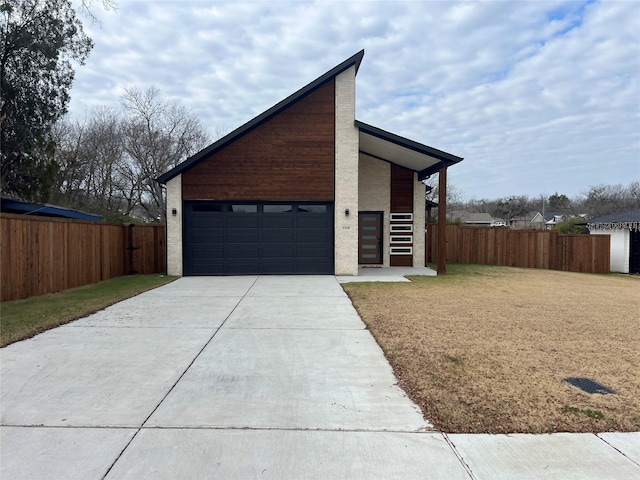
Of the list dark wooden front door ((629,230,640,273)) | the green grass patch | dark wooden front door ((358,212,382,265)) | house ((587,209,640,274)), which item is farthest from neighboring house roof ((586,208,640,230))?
the green grass patch

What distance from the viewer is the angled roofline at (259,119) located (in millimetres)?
12992

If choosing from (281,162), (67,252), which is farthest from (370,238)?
(67,252)

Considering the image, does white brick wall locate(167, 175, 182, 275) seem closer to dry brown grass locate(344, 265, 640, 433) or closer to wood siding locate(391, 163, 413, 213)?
dry brown grass locate(344, 265, 640, 433)

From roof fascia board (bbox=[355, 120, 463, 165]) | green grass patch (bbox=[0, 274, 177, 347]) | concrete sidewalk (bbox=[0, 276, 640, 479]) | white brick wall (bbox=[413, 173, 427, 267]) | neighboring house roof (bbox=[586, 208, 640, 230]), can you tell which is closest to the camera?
concrete sidewalk (bbox=[0, 276, 640, 479])

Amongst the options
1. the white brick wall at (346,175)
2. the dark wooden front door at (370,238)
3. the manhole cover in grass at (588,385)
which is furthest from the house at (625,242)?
the manhole cover in grass at (588,385)

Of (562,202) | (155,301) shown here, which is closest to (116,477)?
(155,301)

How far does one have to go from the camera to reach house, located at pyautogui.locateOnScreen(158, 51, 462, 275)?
13344mm

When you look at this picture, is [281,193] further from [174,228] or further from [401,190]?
[401,190]

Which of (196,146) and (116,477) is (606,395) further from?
(196,146)

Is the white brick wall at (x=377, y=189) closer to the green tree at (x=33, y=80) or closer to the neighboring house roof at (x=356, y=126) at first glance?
the neighboring house roof at (x=356, y=126)

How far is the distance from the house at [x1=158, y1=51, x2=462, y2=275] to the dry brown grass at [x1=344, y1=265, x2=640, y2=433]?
12.0ft

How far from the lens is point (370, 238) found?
1661 cm

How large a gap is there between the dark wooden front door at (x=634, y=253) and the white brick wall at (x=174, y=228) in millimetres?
18187

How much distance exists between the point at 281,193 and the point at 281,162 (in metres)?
0.99
